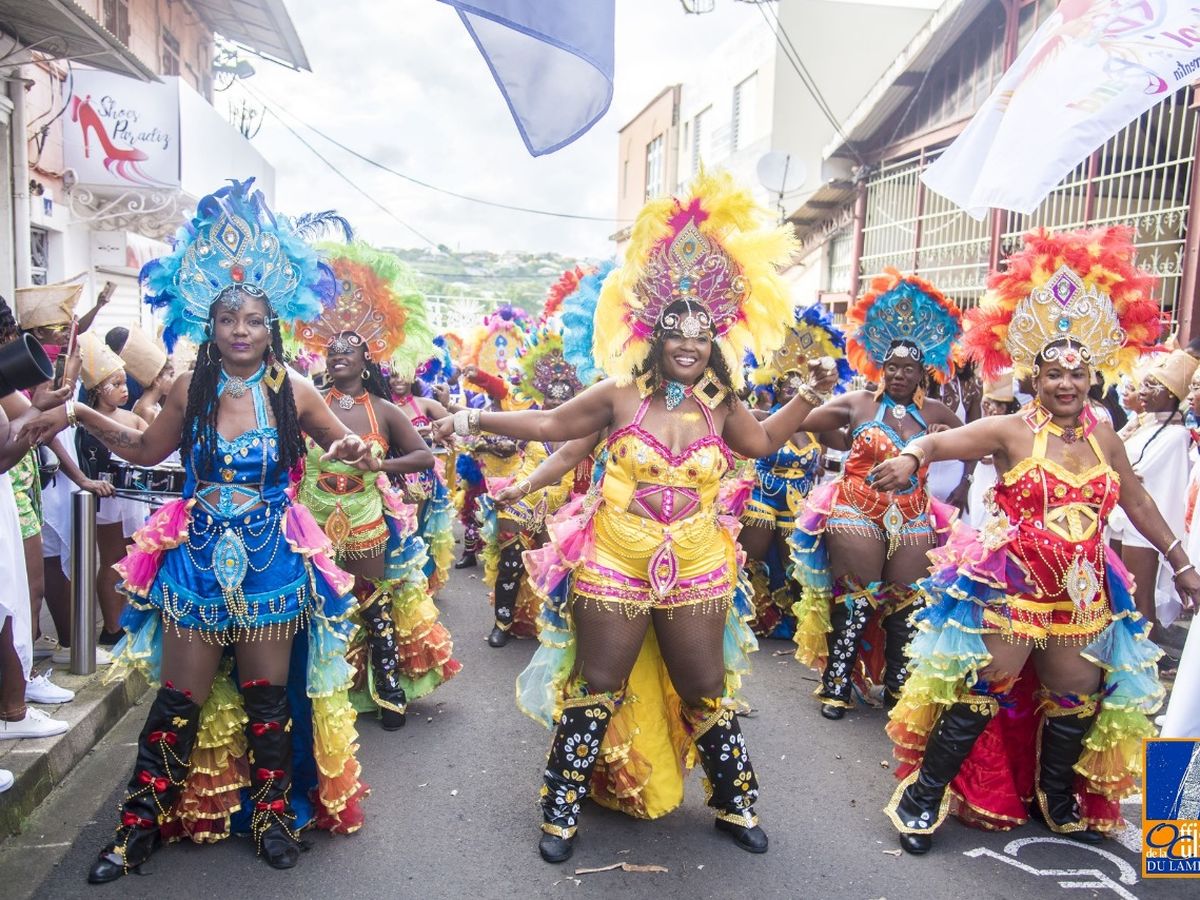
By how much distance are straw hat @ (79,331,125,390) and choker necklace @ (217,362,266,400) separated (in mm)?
1134

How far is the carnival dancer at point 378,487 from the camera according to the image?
204 inches

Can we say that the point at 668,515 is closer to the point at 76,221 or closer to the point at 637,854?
the point at 637,854

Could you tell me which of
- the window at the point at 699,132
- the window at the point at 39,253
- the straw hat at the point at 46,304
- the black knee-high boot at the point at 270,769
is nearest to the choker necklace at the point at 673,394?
the black knee-high boot at the point at 270,769

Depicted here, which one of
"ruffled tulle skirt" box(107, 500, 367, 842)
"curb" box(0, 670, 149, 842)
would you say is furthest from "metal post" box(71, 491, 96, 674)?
"ruffled tulle skirt" box(107, 500, 367, 842)

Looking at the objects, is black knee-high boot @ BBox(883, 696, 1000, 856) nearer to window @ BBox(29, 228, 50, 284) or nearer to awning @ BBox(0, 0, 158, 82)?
awning @ BBox(0, 0, 158, 82)

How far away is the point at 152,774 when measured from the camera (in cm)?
365

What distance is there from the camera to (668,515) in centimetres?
382

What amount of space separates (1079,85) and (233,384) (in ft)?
16.3

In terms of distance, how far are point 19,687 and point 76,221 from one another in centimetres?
923

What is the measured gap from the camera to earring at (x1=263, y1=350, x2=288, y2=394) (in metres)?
3.84

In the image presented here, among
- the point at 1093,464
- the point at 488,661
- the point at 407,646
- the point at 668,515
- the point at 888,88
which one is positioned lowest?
the point at 488,661

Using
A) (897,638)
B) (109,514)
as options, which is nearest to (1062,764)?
(897,638)

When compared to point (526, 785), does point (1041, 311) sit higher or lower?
higher

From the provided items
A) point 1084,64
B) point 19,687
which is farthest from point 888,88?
point 19,687
